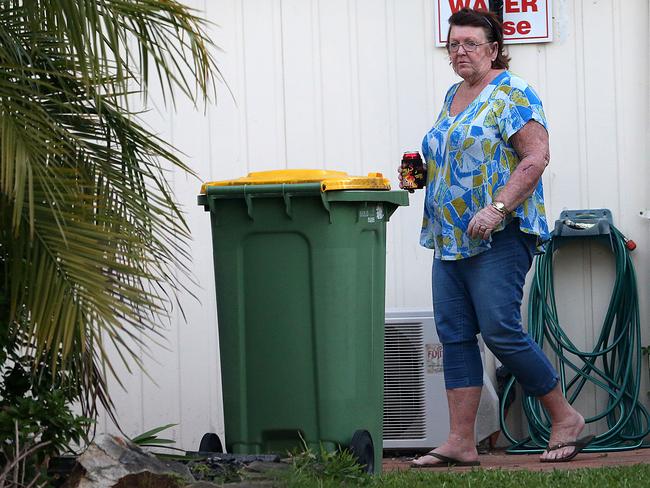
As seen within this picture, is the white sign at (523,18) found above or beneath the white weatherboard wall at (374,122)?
above

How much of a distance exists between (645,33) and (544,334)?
155 centimetres

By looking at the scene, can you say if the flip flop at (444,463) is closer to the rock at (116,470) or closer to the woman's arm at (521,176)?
the woman's arm at (521,176)

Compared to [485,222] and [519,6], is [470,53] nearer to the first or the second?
[485,222]

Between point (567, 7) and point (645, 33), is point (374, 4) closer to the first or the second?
point (567, 7)

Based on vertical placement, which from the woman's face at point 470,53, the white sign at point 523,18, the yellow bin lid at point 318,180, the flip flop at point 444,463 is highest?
the white sign at point 523,18

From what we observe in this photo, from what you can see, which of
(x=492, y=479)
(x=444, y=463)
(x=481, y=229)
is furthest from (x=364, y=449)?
(x=481, y=229)

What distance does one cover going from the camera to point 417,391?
5.52m

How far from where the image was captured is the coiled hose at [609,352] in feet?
18.5

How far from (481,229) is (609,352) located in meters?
1.62

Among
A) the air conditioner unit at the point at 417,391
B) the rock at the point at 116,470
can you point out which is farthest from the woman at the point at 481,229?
the rock at the point at 116,470

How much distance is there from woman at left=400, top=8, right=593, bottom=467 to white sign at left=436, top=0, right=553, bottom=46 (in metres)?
0.95

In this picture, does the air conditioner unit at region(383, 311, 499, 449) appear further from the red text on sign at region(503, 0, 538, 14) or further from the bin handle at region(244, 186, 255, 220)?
the red text on sign at region(503, 0, 538, 14)

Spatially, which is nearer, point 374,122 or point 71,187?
point 71,187

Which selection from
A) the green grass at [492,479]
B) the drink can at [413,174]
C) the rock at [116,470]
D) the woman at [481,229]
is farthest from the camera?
the drink can at [413,174]
